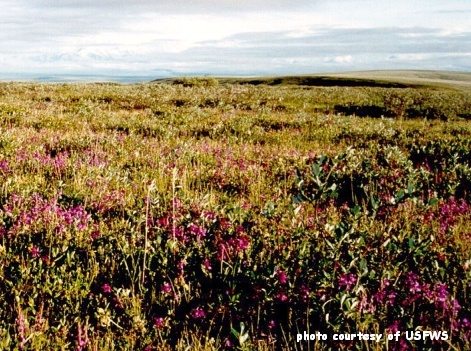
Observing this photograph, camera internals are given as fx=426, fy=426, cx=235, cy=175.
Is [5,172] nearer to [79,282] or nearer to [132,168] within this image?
[132,168]

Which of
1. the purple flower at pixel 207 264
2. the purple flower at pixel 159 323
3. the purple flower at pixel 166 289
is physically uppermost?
the purple flower at pixel 207 264

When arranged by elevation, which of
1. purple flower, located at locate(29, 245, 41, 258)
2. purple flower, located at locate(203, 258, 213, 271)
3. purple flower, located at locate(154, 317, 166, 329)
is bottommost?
purple flower, located at locate(154, 317, 166, 329)

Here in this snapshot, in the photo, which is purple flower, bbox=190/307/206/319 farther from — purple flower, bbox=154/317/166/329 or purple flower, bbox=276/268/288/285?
purple flower, bbox=276/268/288/285

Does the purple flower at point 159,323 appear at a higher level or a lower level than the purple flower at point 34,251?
lower

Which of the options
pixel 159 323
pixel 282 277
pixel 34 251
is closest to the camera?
pixel 159 323

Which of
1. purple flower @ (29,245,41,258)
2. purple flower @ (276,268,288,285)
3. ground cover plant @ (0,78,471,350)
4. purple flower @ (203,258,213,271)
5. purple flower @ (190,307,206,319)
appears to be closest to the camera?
ground cover plant @ (0,78,471,350)

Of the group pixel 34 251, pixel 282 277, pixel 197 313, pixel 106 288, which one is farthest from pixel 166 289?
pixel 34 251

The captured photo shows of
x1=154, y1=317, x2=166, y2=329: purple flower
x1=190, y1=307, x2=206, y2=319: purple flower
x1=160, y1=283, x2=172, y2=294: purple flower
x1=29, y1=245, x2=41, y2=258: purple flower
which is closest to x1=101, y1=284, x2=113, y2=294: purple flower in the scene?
x1=160, y1=283, x2=172, y2=294: purple flower

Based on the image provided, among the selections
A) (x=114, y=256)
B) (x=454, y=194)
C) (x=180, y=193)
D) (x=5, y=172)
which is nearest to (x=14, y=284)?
(x=114, y=256)

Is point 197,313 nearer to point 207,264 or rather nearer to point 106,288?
point 207,264

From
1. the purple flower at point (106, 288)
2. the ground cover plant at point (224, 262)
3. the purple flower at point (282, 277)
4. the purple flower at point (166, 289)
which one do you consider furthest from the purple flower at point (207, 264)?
the purple flower at point (106, 288)

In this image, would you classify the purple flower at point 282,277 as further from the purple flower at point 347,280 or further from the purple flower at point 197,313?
the purple flower at point 197,313

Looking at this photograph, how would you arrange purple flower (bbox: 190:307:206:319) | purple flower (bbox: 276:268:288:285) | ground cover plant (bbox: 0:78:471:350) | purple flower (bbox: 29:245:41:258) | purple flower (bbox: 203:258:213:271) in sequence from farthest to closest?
purple flower (bbox: 29:245:41:258) → purple flower (bbox: 203:258:213:271) → purple flower (bbox: 276:268:288:285) → purple flower (bbox: 190:307:206:319) → ground cover plant (bbox: 0:78:471:350)

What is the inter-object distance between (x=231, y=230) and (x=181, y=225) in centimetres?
63
